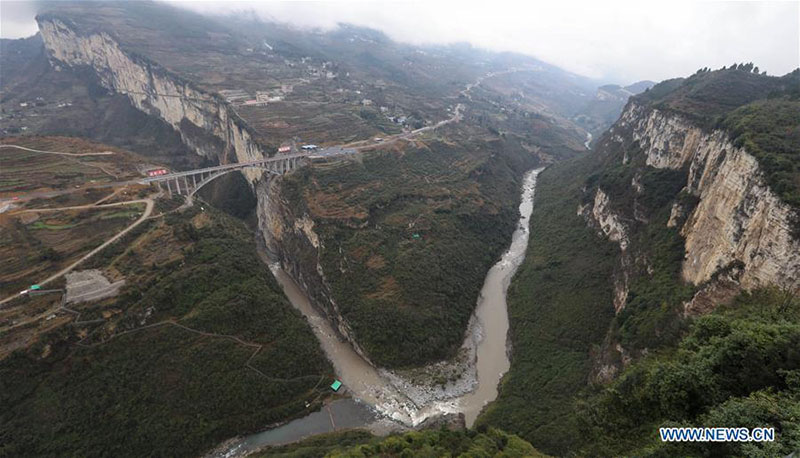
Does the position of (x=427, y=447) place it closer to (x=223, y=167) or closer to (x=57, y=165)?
(x=223, y=167)

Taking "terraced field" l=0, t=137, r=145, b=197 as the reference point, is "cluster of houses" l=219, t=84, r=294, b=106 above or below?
above

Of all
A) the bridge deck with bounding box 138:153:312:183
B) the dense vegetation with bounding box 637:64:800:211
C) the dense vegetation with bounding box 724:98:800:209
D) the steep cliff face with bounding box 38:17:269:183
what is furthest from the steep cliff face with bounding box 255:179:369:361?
the dense vegetation with bounding box 637:64:800:211

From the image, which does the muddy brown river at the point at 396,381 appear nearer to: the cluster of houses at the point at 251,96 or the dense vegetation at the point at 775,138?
the dense vegetation at the point at 775,138

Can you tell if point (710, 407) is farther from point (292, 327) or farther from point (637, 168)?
point (637, 168)

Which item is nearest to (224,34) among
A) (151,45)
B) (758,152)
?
(151,45)

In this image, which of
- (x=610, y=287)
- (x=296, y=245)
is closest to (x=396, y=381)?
(x=296, y=245)

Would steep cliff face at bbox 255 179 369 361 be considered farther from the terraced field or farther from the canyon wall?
the terraced field
